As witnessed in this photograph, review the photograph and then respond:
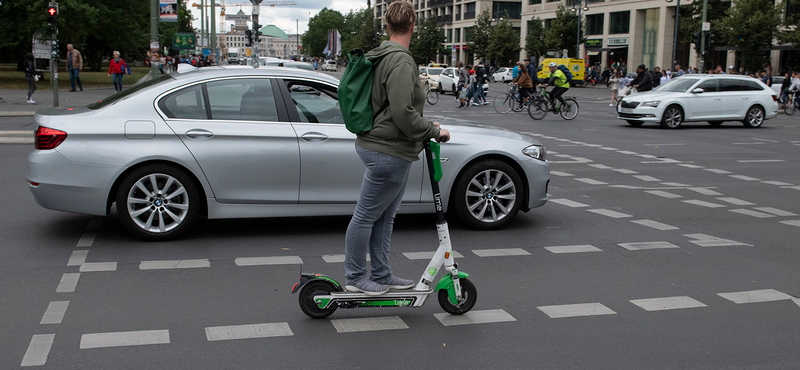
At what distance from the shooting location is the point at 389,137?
4.22 metres

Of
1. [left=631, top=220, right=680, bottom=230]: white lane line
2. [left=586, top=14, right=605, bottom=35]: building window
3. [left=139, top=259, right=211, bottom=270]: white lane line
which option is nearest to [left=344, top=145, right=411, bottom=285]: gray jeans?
[left=139, top=259, right=211, bottom=270]: white lane line

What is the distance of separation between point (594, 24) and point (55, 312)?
71722 millimetres

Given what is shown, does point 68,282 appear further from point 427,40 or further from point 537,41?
point 427,40

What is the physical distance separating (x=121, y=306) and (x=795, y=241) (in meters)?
5.93

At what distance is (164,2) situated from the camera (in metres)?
30.8

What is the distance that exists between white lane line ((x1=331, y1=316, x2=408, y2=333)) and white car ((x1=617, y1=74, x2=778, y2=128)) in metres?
18.0

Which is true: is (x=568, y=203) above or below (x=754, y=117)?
below

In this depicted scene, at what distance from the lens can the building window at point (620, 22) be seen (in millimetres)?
66562

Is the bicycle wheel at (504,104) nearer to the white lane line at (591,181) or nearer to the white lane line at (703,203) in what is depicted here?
the white lane line at (591,181)

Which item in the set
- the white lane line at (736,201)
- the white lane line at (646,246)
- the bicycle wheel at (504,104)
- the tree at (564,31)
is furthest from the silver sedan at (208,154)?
the tree at (564,31)

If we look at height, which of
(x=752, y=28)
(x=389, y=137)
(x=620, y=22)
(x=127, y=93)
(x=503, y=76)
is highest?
(x=620, y=22)

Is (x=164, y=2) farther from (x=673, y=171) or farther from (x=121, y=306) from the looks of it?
(x=121, y=306)

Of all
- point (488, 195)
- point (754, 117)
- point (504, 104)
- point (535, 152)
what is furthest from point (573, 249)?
point (504, 104)

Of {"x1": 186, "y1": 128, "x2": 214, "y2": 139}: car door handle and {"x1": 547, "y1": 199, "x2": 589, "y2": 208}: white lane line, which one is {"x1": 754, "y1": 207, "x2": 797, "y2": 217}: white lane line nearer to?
{"x1": 547, "y1": 199, "x2": 589, "y2": 208}: white lane line
